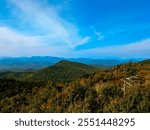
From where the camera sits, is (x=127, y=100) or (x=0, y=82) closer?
(x=127, y=100)

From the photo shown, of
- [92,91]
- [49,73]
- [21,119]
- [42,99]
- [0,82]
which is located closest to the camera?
[21,119]

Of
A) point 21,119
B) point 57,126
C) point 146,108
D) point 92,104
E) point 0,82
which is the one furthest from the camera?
point 0,82

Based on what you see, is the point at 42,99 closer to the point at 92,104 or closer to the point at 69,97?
the point at 69,97

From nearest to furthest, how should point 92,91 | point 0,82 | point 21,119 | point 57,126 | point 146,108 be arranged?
point 57,126 → point 21,119 → point 146,108 → point 92,91 → point 0,82

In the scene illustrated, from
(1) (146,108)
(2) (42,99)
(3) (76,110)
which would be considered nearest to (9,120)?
(3) (76,110)

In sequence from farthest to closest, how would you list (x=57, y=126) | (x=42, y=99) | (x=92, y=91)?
(x=42, y=99), (x=92, y=91), (x=57, y=126)

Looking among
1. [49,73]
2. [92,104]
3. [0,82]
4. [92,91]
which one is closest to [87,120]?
[92,104]

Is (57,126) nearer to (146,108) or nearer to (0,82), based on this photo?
(146,108)

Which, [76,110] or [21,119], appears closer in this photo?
[21,119]
